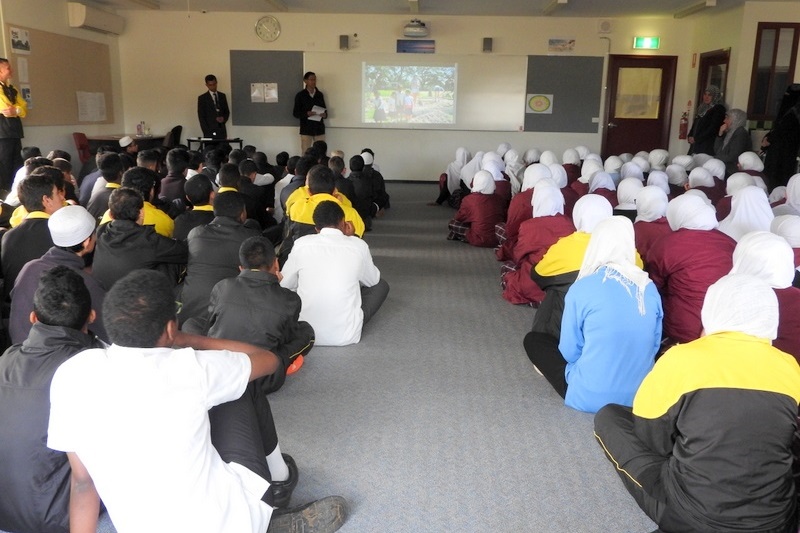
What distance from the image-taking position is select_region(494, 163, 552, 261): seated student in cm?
539

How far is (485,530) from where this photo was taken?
215 centimetres

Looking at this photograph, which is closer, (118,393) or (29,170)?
(118,393)

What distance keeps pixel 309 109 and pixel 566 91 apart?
4.15 metres

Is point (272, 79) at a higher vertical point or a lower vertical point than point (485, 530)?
higher

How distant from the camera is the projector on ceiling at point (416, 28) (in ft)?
33.6

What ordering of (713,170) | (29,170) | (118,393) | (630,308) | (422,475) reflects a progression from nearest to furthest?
1. (118,393)
2. (422,475)
3. (630,308)
4. (29,170)
5. (713,170)

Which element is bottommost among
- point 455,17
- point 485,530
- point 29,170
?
point 485,530

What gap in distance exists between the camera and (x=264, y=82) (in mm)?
10766

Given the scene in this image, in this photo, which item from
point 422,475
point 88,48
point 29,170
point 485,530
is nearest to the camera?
point 485,530

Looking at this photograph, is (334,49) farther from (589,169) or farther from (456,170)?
(589,169)

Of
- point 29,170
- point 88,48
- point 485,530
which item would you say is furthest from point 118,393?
point 88,48

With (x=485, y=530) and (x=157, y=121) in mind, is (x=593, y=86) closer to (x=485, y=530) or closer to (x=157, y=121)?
(x=157, y=121)

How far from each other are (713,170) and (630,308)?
4182 millimetres

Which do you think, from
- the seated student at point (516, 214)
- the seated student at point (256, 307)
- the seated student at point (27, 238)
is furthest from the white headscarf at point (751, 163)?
the seated student at point (27, 238)
